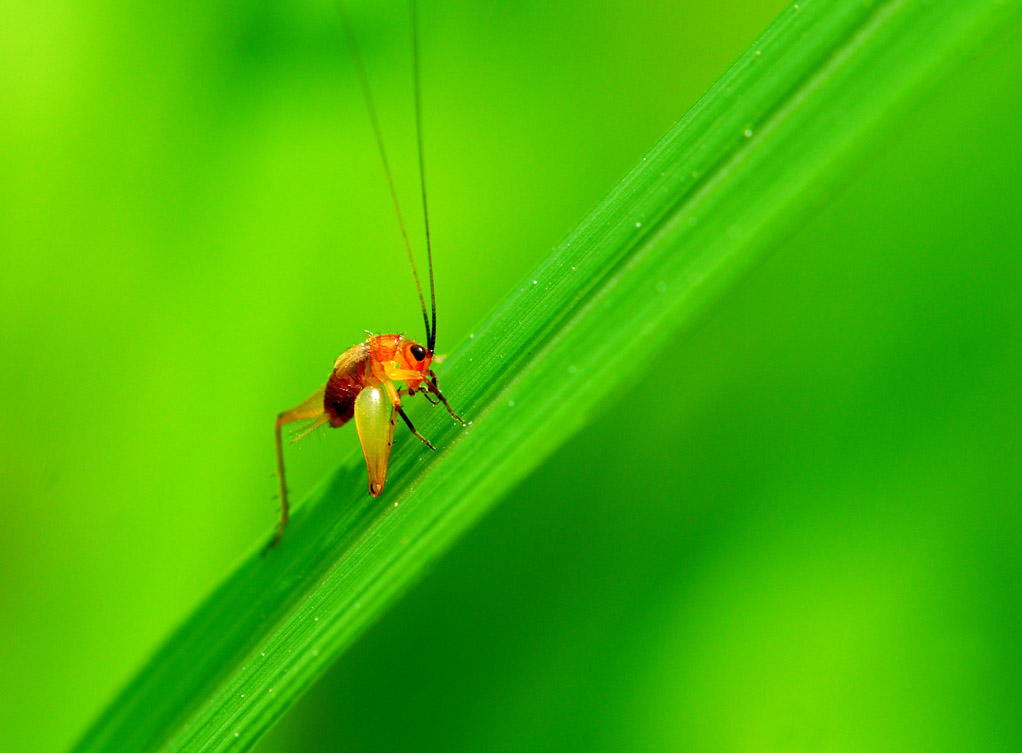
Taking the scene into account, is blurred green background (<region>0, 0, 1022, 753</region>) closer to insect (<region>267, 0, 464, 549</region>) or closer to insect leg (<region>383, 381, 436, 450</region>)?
insect (<region>267, 0, 464, 549</region>)

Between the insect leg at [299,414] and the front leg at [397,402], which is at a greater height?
the insect leg at [299,414]

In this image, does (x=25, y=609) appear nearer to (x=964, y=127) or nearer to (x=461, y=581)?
(x=461, y=581)

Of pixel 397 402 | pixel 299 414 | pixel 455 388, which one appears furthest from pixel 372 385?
pixel 455 388

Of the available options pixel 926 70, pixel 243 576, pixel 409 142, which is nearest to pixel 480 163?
pixel 409 142

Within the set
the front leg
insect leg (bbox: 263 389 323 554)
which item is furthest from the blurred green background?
the front leg

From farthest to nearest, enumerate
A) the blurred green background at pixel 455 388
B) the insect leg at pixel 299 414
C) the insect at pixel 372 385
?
1. the insect leg at pixel 299 414
2. the insect at pixel 372 385
3. the blurred green background at pixel 455 388

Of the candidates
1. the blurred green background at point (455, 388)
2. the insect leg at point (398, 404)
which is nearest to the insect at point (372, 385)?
the insect leg at point (398, 404)

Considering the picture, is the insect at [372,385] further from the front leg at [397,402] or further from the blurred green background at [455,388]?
the blurred green background at [455,388]

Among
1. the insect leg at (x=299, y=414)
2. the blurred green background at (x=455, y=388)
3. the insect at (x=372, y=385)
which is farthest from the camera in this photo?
the insect leg at (x=299, y=414)

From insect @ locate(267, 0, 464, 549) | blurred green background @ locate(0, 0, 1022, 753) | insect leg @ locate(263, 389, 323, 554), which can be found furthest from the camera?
insect leg @ locate(263, 389, 323, 554)

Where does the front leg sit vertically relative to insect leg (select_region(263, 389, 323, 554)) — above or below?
below
